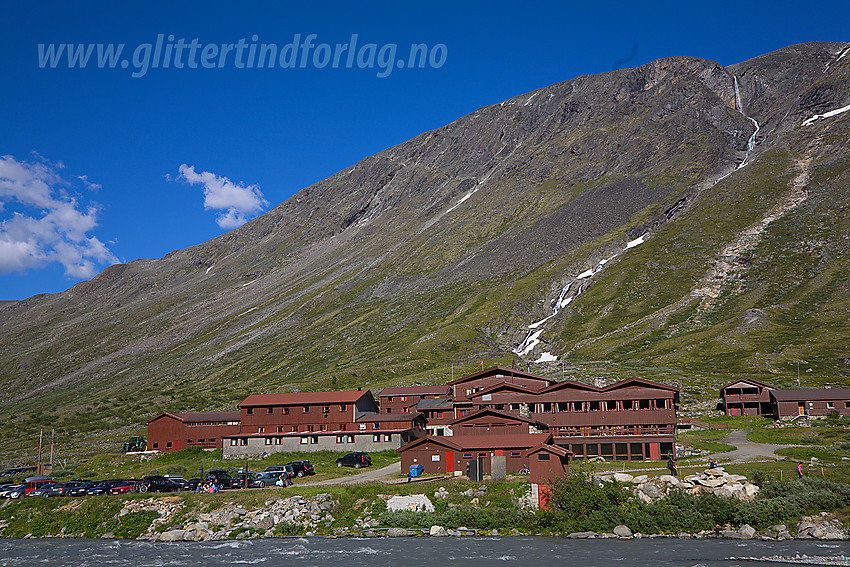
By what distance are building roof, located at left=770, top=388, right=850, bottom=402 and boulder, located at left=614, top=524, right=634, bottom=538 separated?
57.6m

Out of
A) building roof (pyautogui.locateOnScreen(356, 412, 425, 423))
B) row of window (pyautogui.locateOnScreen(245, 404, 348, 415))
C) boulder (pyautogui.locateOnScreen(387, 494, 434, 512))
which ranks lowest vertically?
boulder (pyautogui.locateOnScreen(387, 494, 434, 512))

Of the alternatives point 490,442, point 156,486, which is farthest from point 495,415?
point 156,486

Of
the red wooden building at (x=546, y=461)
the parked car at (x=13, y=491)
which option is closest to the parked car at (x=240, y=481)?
the parked car at (x=13, y=491)

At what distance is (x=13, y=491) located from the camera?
2562 inches

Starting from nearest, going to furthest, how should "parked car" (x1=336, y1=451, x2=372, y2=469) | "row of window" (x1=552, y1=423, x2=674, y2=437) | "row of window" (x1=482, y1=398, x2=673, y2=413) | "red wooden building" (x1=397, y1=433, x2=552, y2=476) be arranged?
1. "red wooden building" (x1=397, y1=433, x2=552, y2=476)
2. "row of window" (x1=552, y1=423, x2=674, y2=437)
3. "parked car" (x1=336, y1=451, x2=372, y2=469)
4. "row of window" (x1=482, y1=398, x2=673, y2=413)

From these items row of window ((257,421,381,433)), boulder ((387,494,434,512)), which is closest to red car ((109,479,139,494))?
boulder ((387,494,434,512))

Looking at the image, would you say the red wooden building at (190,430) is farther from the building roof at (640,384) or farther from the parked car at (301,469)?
the building roof at (640,384)

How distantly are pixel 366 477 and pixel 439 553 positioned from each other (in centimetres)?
2181

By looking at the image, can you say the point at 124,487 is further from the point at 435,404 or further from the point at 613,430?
the point at 613,430

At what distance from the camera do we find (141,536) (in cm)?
5312

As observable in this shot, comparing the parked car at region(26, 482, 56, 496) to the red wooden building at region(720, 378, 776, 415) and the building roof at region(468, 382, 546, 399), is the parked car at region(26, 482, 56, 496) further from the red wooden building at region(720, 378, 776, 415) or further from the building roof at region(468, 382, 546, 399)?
the red wooden building at region(720, 378, 776, 415)

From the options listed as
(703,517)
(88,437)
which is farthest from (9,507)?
(88,437)

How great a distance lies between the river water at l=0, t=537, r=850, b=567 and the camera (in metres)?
40.7

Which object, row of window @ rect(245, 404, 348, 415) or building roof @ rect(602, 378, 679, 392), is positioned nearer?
building roof @ rect(602, 378, 679, 392)
